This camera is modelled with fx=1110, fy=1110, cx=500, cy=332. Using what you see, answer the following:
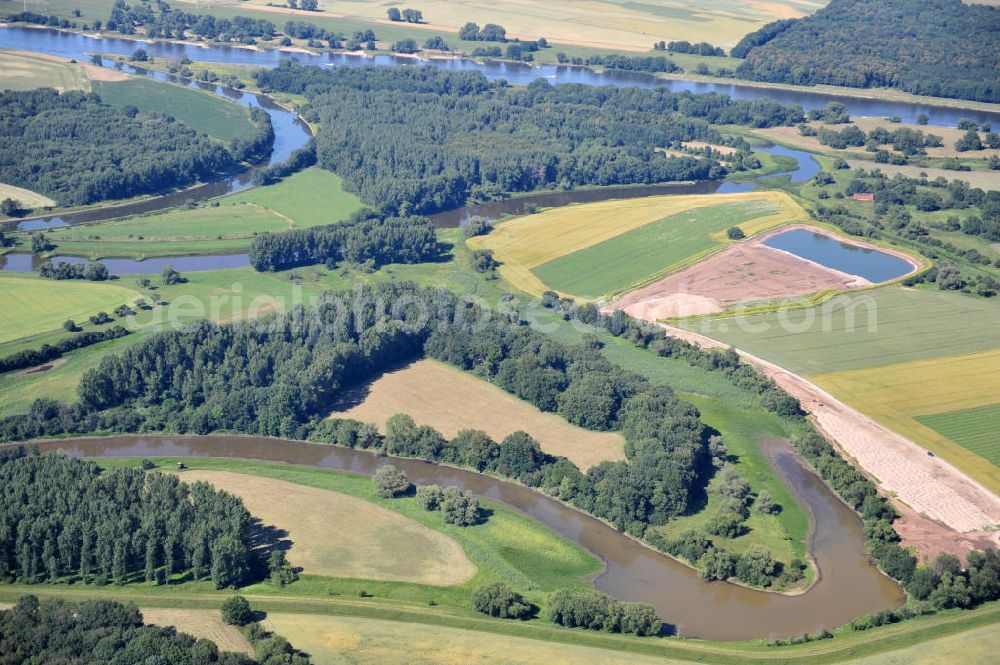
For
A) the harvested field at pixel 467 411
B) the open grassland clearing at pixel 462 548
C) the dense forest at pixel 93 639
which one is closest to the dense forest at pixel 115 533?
the open grassland clearing at pixel 462 548

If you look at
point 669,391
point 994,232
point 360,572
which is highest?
point 994,232

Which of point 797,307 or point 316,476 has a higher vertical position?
point 797,307

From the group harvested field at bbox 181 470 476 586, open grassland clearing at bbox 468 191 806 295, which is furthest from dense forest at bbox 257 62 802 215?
harvested field at bbox 181 470 476 586

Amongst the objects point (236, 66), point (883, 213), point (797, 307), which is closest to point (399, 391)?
point (797, 307)

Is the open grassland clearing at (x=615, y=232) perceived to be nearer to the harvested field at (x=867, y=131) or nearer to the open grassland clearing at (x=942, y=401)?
the open grassland clearing at (x=942, y=401)

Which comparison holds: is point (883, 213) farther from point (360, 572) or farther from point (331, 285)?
point (360, 572)

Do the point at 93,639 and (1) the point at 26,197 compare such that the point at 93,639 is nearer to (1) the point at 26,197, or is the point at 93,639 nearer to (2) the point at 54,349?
(2) the point at 54,349
